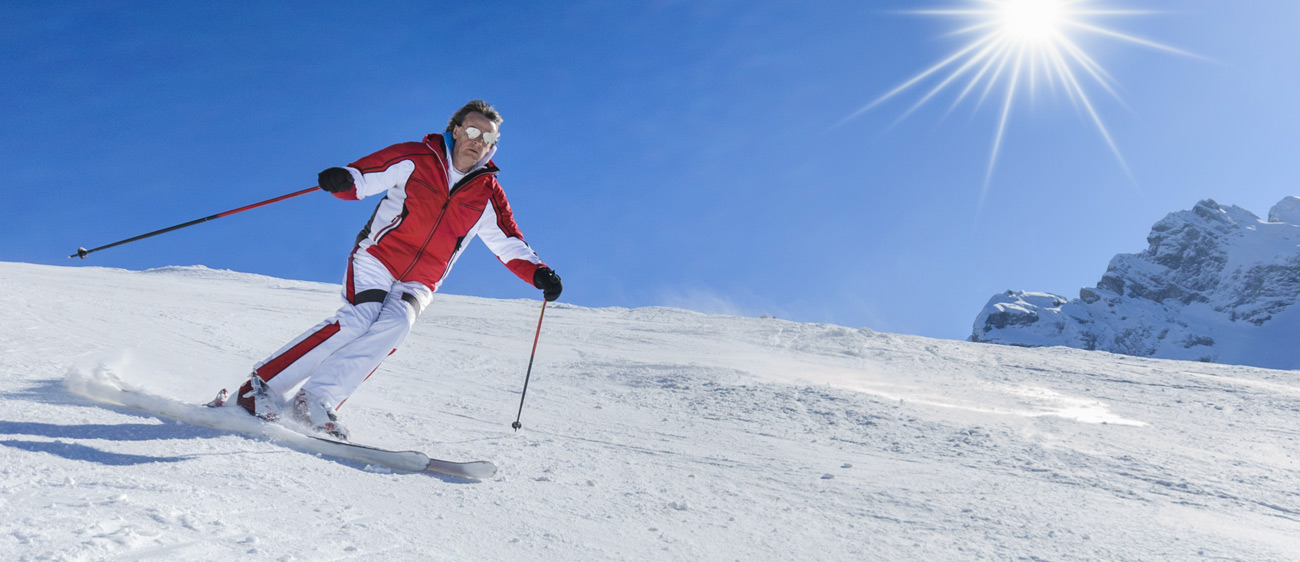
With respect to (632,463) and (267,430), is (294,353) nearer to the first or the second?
(267,430)

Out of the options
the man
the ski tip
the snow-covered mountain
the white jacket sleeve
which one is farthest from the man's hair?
the snow-covered mountain

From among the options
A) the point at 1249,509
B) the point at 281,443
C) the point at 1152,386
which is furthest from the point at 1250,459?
the point at 281,443

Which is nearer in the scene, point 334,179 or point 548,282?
point 334,179

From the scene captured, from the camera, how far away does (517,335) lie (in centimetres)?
1052

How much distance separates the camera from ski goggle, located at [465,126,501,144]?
3.75 meters

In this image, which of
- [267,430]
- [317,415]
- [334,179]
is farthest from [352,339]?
[334,179]

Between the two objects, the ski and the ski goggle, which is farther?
the ski goggle

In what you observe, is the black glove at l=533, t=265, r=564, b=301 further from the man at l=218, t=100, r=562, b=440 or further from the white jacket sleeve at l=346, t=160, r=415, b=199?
the white jacket sleeve at l=346, t=160, r=415, b=199

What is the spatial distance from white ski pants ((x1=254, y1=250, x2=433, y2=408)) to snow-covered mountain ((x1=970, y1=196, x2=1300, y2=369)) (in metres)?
181

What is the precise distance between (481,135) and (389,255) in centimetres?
83

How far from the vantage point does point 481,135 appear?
3779 mm

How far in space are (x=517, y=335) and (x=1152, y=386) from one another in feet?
28.4

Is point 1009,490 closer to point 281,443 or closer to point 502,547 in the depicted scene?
point 502,547

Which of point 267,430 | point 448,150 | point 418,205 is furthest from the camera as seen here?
point 448,150
